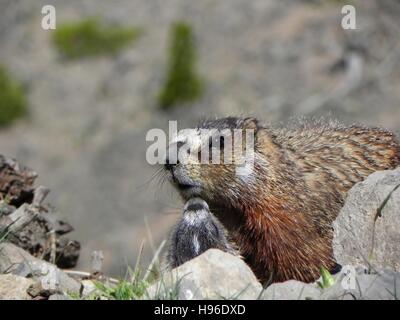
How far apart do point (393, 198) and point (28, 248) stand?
383 cm

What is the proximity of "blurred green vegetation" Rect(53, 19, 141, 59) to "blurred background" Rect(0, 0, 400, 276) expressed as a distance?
6 centimetres

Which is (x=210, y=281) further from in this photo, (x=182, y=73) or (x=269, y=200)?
(x=182, y=73)

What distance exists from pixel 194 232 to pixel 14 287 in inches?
70.4

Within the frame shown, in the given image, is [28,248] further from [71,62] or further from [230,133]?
[71,62]

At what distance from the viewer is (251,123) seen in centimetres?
1044

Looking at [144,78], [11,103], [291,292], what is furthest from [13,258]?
[11,103]

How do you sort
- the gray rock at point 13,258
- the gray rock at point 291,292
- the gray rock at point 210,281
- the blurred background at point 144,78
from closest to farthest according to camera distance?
the gray rock at point 291,292 → the gray rock at point 210,281 → the gray rock at point 13,258 → the blurred background at point 144,78

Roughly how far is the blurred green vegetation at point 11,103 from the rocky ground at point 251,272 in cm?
3880

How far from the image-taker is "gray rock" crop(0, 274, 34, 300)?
8617 millimetres

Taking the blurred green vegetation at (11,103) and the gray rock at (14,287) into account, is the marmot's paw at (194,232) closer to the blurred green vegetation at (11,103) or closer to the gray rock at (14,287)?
the gray rock at (14,287)

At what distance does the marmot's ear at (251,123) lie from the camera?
1038cm

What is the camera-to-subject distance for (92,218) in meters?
38.7

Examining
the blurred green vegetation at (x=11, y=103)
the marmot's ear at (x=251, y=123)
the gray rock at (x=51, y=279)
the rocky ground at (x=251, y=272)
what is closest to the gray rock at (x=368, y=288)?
the rocky ground at (x=251, y=272)
